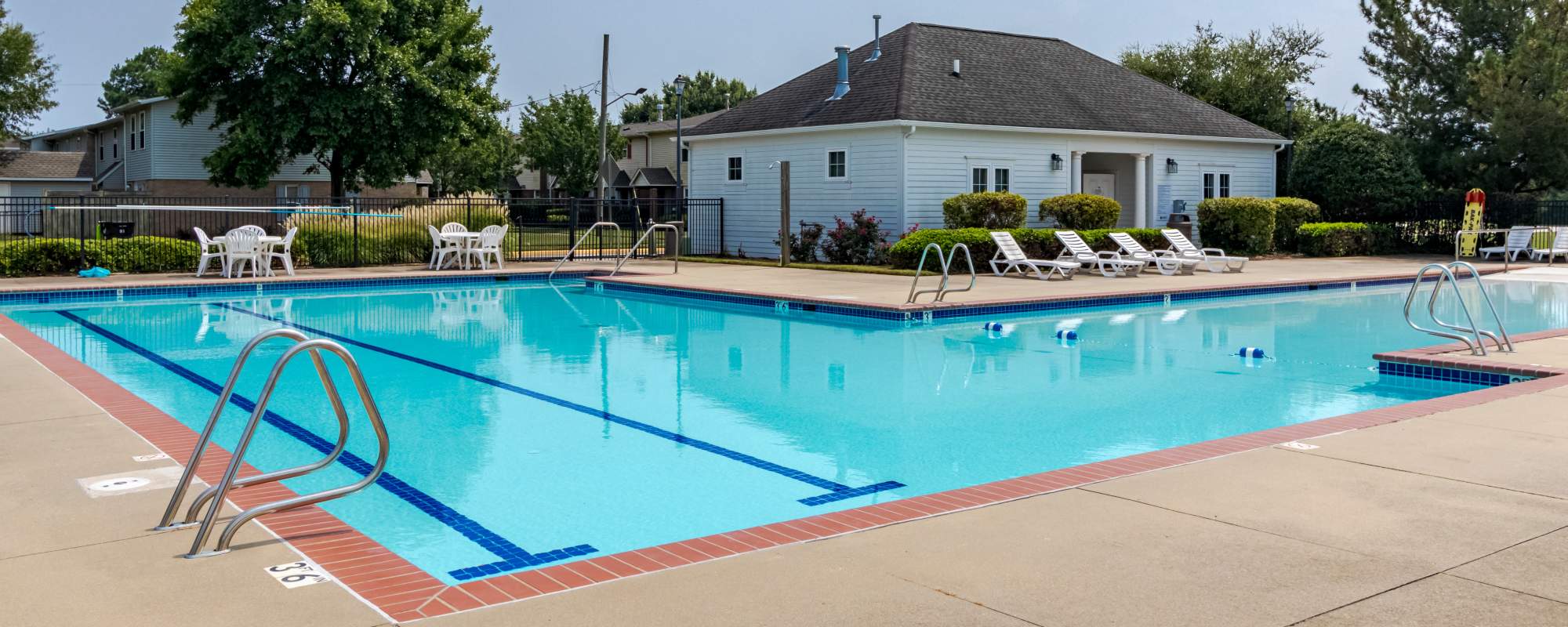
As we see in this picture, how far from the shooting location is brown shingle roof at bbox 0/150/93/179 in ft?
144

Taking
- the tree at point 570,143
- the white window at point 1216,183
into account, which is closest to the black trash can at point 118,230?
the white window at point 1216,183

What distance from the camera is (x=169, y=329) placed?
46.7 ft

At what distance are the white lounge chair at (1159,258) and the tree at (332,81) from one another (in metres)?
18.0

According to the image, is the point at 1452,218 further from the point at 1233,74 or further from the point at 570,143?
the point at 570,143

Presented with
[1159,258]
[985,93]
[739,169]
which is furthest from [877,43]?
[1159,258]

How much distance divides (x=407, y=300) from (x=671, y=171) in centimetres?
3697

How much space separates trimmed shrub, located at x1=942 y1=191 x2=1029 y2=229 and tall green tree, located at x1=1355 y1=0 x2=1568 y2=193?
12264 mm

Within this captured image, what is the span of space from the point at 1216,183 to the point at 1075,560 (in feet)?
86.1

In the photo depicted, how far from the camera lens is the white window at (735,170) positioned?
27250mm

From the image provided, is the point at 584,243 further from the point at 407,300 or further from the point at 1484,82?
the point at 1484,82

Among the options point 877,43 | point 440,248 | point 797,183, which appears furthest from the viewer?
point 877,43

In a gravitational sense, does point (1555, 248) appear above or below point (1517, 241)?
below

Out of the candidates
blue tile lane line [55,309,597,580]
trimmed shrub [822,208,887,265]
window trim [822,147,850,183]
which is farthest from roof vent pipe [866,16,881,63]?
blue tile lane line [55,309,597,580]

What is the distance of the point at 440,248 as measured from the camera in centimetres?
2220
